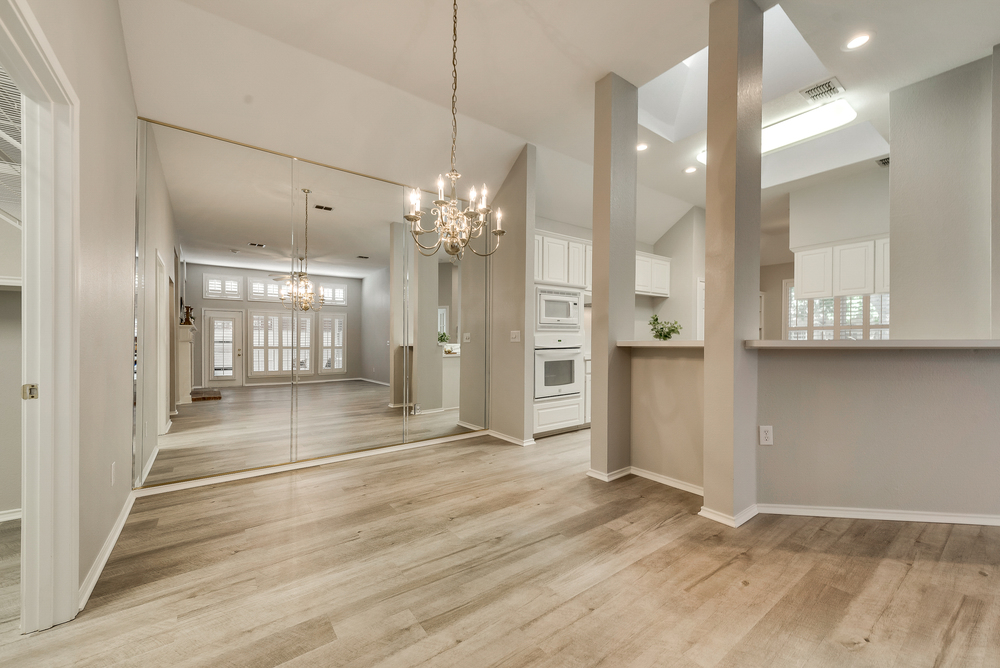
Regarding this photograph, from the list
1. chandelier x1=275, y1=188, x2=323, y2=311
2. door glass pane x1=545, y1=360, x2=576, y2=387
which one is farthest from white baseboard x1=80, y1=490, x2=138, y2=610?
door glass pane x1=545, y1=360, x2=576, y2=387

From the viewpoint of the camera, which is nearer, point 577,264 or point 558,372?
point 558,372

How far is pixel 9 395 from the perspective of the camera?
2229 mm

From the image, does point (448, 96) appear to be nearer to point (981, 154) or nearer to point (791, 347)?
point (791, 347)

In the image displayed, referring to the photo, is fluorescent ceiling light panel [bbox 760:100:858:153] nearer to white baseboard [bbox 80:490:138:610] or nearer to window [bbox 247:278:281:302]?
window [bbox 247:278:281:302]

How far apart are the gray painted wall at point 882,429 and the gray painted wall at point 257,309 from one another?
10.5ft

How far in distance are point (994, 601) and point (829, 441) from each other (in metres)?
0.94

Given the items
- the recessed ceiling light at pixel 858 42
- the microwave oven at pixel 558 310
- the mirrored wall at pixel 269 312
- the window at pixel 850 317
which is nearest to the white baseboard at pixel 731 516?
the microwave oven at pixel 558 310

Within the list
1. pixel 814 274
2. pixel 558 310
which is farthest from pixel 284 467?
pixel 814 274

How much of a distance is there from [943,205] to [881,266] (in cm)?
174

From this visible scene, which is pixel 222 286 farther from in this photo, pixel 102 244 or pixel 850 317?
pixel 850 317

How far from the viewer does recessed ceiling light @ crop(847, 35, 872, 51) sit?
2822 mm

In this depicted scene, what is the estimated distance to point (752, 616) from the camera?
1570mm

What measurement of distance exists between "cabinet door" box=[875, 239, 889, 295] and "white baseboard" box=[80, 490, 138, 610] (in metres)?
6.90

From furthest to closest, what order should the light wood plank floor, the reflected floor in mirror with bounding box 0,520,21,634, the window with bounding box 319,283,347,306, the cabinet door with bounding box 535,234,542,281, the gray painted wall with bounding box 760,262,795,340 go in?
the gray painted wall with bounding box 760,262,795,340 → the cabinet door with bounding box 535,234,542,281 → the window with bounding box 319,283,347,306 → the reflected floor in mirror with bounding box 0,520,21,634 → the light wood plank floor
